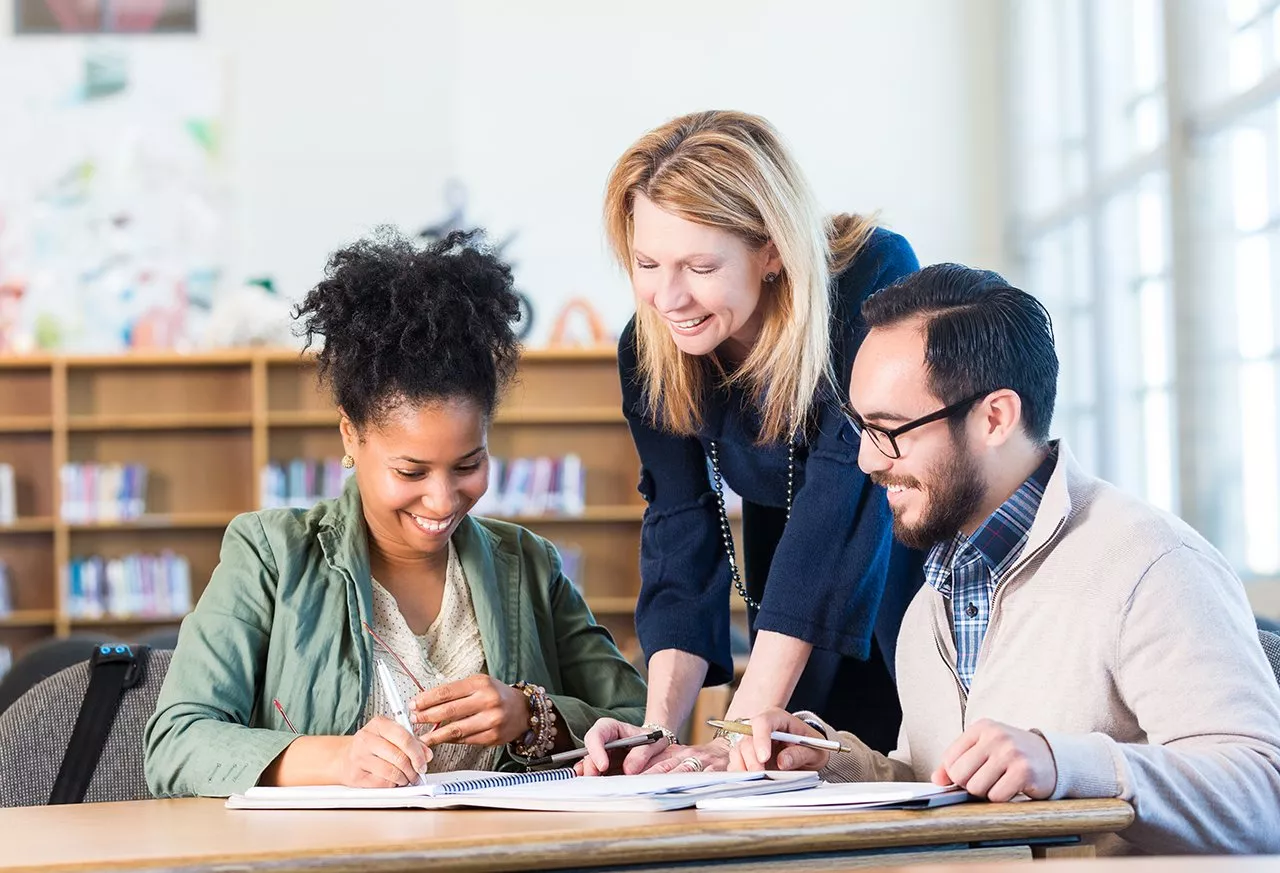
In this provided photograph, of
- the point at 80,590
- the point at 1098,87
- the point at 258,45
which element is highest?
the point at 258,45

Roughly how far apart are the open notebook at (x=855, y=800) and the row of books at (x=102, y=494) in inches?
238

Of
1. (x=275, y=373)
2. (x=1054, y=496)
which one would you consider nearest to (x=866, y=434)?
(x=1054, y=496)

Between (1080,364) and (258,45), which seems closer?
(1080,364)

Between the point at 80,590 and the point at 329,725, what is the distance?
217 inches

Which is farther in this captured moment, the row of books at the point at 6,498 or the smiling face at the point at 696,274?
the row of books at the point at 6,498

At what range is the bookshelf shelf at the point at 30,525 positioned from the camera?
22.4 feet

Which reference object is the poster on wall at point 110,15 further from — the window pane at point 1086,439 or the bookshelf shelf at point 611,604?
the window pane at point 1086,439

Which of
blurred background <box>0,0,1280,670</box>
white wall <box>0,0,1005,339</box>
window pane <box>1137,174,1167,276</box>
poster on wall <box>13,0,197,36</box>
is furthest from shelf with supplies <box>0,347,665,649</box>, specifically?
window pane <box>1137,174,1167,276</box>

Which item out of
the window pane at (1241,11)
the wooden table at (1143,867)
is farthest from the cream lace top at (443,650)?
the window pane at (1241,11)

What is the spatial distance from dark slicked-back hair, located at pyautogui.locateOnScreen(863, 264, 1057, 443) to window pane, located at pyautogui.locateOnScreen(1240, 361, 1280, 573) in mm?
4188

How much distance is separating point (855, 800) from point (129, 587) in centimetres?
619

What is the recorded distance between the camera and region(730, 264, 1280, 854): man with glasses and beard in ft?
4.25

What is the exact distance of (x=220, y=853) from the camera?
1.09 metres

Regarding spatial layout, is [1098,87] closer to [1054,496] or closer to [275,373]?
[275,373]
